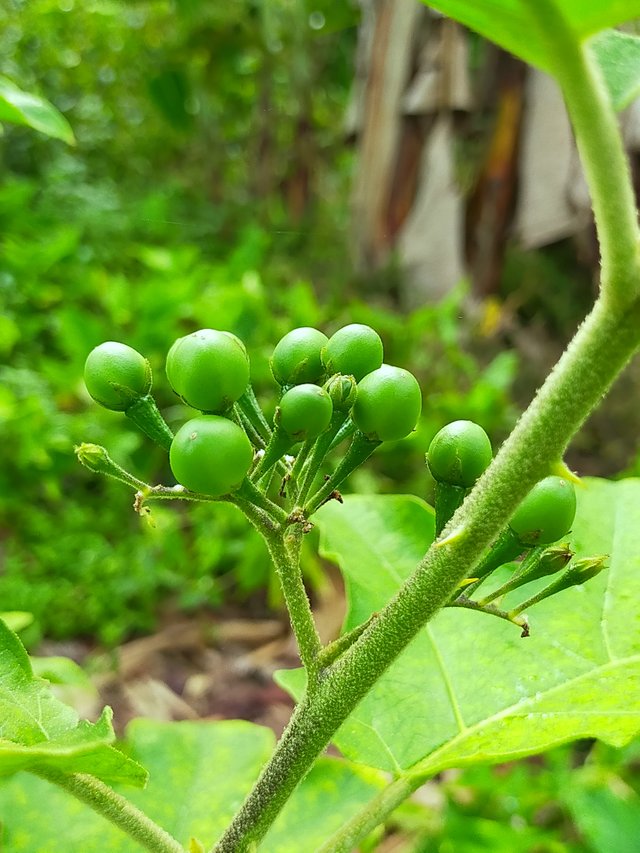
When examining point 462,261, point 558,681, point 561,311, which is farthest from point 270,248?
point 558,681

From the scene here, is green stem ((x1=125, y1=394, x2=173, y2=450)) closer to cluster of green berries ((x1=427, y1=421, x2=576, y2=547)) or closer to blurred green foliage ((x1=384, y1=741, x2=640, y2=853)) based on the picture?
cluster of green berries ((x1=427, y1=421, x2=576, y2=547))

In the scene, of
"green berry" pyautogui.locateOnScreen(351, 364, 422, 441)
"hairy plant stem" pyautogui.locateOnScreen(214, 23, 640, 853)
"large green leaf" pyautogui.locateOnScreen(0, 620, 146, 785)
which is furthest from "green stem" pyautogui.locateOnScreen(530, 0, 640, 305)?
"large green leaf" pyautogui.locateOnScreen(0, 620, 146, 785)

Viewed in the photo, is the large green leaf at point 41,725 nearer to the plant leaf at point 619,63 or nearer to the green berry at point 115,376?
the green berry at point 115,376

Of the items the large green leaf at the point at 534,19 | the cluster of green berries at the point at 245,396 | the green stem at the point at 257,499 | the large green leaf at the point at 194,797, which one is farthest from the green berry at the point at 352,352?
the large green leaf at the point at 194,797

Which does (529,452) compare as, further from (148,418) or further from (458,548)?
(148,418)

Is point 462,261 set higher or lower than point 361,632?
lower

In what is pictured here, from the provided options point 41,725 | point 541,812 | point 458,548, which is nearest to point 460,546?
point 458,548

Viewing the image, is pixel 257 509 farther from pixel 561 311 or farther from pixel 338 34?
pixel 338 34
